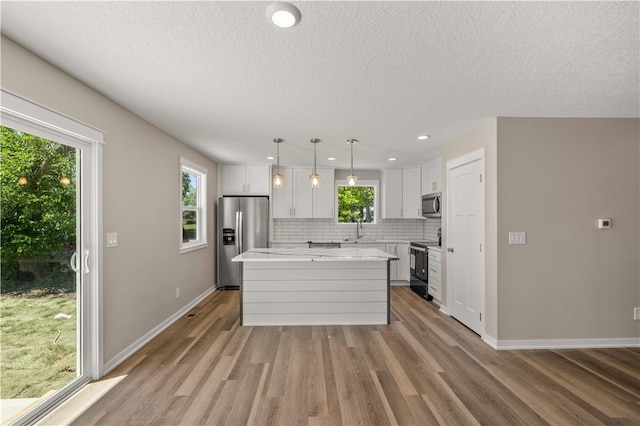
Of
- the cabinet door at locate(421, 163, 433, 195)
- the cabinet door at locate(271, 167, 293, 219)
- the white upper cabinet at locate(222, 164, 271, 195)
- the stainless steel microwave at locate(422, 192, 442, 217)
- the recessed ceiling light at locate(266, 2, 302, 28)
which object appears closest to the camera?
the recessed ceiling light at locate(266, 2, 302, 28)

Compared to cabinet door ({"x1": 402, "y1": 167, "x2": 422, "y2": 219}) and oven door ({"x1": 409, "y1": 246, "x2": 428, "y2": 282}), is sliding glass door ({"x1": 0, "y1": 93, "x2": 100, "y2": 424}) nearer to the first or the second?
oven door ({"x1": 409, "y1": 246, "x2": 428, "y2": 282})

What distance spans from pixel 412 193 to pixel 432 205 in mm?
1009

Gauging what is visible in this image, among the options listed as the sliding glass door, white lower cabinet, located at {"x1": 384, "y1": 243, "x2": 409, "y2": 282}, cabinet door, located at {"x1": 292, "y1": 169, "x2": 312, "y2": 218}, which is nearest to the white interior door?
white lower cabinet, located at {"x1": 384, "y1": 243, "x2": 409, "y2": 282}

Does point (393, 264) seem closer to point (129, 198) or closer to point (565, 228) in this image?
point (565, 228)

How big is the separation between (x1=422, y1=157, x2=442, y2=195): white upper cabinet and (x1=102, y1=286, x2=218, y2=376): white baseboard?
4.39m

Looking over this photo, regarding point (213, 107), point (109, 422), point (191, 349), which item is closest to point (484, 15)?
point (213, 107)

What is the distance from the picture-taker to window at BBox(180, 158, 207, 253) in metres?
4.57

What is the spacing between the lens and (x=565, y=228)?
3.14 metres

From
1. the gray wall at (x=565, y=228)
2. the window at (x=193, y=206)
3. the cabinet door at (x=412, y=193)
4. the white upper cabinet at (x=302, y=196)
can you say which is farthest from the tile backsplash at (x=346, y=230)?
the gray wall at (x=565, y=228)

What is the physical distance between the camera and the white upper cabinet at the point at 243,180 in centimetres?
579

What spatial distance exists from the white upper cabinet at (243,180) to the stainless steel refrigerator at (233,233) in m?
0.28

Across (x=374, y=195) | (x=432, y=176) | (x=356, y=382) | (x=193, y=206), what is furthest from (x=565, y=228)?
(x=193, y=206)

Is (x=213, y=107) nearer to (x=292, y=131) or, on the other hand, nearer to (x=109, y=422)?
(x=292, y=131)

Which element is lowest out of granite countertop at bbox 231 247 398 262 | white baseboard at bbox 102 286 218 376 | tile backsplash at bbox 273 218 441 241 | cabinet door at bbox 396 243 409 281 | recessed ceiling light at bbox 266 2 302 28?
white baseboard at bbox 102 286 218 376
